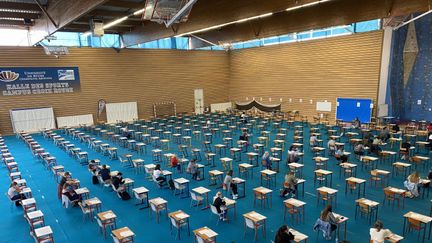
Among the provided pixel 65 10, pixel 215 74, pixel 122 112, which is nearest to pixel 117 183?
pixel 65 10

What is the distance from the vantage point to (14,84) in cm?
2667

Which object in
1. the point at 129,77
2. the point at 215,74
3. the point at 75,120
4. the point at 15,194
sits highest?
the point at 215,74

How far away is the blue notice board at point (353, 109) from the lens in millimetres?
25797

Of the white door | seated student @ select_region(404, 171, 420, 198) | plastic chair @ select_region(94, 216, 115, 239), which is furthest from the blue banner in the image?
seated student @ select_region(404, 171, 420, 198)

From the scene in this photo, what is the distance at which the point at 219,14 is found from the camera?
18016 mm

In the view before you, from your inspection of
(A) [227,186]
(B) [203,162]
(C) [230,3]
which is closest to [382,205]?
(A) [227,186]

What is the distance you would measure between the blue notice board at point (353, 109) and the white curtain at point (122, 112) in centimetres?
2100

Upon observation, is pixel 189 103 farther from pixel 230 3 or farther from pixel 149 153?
pixel 230 3

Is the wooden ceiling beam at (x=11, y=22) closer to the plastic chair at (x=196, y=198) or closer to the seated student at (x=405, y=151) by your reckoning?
the plastic chair at (x=196, y=198)

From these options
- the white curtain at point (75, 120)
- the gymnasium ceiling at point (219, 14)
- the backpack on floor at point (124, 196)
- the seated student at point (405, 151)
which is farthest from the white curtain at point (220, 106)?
the backpack on floor at point (124, 196)

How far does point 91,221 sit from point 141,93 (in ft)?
79.5

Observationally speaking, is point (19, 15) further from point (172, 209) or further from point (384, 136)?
point (384, 136)

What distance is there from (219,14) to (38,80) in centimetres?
1937

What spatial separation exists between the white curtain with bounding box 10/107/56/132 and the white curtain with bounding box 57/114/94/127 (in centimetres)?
70
